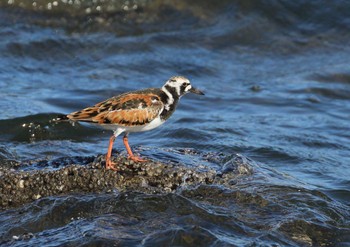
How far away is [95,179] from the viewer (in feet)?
20.5

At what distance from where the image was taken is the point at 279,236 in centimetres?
566

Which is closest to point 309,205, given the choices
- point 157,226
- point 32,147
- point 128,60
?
point 157,226

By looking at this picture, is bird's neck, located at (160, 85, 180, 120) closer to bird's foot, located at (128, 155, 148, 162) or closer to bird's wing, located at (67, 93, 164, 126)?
bird's wing, located at (67, 93, 164, 126)

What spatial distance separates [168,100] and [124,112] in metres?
0.49

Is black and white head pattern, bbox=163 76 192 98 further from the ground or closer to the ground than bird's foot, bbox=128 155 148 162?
further from the ground

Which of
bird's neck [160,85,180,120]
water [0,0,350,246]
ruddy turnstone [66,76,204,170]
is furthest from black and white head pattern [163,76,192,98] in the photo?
water [0,0,350,246]

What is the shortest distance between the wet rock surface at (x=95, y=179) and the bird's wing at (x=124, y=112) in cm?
36

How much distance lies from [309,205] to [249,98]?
4592 millimetres

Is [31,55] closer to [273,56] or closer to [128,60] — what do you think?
[128,60]

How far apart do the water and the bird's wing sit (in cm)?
51

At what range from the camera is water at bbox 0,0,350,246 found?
5.77 m

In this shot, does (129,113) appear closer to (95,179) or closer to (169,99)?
(169,99)

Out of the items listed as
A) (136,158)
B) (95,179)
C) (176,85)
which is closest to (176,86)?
(176,85)

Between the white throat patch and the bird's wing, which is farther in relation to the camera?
the white throat patch
